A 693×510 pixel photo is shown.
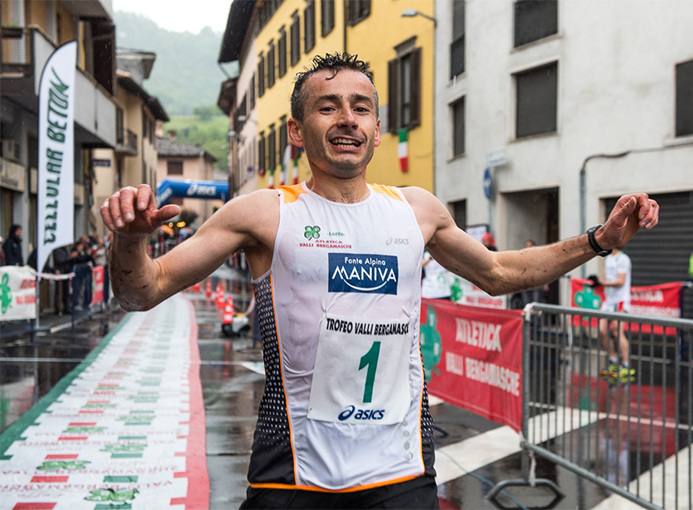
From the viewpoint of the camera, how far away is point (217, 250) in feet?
7.88

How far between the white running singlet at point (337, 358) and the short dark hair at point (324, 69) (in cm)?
37

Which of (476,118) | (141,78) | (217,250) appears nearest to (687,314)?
(476,118)

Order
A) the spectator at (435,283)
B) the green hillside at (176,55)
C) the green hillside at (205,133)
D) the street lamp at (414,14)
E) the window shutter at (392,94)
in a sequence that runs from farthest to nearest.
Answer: the green hillside at (205,133), the green hillside at (176,55), the window shutter at (392,94), the street lamp at (414,14), the spectator at (435,283)

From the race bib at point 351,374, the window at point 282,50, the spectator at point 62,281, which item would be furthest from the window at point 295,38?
the race bib at point 351,374

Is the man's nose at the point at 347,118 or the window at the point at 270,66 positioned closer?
the man's nose at the point at 347,118

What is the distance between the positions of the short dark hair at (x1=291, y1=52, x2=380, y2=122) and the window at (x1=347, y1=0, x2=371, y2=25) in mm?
21253

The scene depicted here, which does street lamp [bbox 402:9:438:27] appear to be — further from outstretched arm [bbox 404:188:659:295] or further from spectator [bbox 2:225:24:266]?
outstretched arm [bbox 404:188:659:295]

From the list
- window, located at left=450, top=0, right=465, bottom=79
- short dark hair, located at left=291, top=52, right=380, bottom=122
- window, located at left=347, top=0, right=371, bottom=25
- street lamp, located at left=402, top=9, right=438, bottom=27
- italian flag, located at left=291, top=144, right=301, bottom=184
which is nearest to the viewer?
short dark hair, located at left=291, top=52, right=380, bottom=122

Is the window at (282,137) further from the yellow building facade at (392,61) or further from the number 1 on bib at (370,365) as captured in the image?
the number 1 on bib at (370,365)

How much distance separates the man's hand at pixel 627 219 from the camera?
265cm

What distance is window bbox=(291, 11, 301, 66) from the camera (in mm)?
30141

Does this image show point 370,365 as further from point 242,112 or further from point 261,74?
point 242,112

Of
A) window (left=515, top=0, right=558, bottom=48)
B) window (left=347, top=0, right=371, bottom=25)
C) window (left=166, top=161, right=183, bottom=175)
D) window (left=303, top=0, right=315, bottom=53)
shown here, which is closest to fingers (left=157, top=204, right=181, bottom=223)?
window (left=515, top=0, right=558, bottom=48)

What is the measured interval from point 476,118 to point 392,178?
452cm
